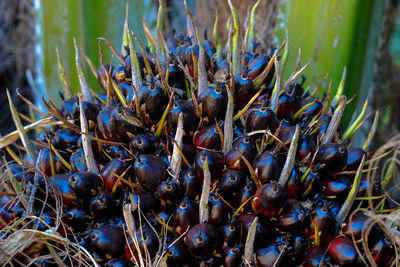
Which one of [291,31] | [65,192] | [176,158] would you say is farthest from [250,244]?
[291,31]

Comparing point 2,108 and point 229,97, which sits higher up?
point 229,97

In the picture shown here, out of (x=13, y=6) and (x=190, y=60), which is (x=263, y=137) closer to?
(x=190, y=60)

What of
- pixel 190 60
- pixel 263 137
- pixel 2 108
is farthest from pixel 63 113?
pixel 2 108

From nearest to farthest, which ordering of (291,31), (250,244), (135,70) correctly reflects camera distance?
1. (250,244)
2. (135,70)
3. (291,31)

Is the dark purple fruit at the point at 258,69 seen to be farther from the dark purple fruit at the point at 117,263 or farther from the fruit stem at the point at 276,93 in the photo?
the dark purple fruit at the point at 117,263

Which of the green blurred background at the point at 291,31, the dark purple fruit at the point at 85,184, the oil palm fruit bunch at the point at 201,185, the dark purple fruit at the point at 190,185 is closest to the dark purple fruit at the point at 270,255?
the oil palm fruit bunch at the point at 201,185

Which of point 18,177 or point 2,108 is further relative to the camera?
point 2,108

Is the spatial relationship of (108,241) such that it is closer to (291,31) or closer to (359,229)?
(359,229)
